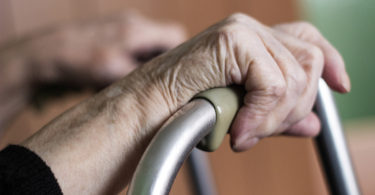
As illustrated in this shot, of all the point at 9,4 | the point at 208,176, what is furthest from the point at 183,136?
the point at 9,4

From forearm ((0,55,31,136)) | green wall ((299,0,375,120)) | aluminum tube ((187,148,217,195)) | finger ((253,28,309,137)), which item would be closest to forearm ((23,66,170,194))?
finger ((253,28,309,137))

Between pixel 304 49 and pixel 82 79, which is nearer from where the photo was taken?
pixel 304 49

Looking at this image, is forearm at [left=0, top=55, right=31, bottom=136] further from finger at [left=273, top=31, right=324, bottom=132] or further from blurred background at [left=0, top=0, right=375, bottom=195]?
finger at [left=273, top=31, right=324, bottom=132]

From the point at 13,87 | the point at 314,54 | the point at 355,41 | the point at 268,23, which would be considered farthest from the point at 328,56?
the point at 355,41

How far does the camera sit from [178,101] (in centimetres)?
42

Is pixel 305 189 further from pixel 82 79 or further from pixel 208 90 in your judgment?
pixel 208 90

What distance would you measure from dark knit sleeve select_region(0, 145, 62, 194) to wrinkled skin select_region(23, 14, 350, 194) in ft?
0.03

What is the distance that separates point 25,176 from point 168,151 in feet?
0.49

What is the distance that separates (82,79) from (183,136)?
0.54 m

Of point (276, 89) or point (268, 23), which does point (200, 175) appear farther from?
point (268, 23)

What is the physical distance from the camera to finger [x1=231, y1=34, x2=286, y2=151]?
399mm

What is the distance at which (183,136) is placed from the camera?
1.11 feet

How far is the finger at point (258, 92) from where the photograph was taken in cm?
40

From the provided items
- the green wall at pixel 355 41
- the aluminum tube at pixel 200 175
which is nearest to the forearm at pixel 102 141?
the aluminum tube at pixel 200 175
